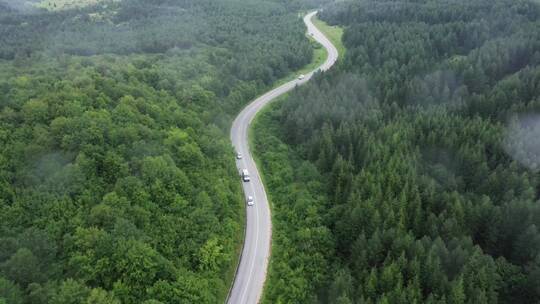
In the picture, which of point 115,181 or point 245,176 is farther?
point 245,176

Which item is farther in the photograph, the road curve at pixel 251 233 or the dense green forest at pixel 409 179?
the road curve at pixel 251 233

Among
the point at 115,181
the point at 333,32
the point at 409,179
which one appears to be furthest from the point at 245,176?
the point at 333,32

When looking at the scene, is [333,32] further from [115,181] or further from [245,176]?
[115,181]

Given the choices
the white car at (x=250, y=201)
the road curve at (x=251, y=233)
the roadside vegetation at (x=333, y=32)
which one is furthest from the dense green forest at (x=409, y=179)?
the roadside vegetation at (x=333, y=32)

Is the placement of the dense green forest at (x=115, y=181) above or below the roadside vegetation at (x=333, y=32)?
below

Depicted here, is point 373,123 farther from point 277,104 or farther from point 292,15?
point 292,15

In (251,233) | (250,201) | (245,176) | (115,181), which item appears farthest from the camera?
(245,176)

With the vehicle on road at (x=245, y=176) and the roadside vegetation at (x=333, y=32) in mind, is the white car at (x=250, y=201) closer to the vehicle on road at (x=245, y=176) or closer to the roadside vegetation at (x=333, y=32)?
the vehicle on road at (x=245, y=176)
